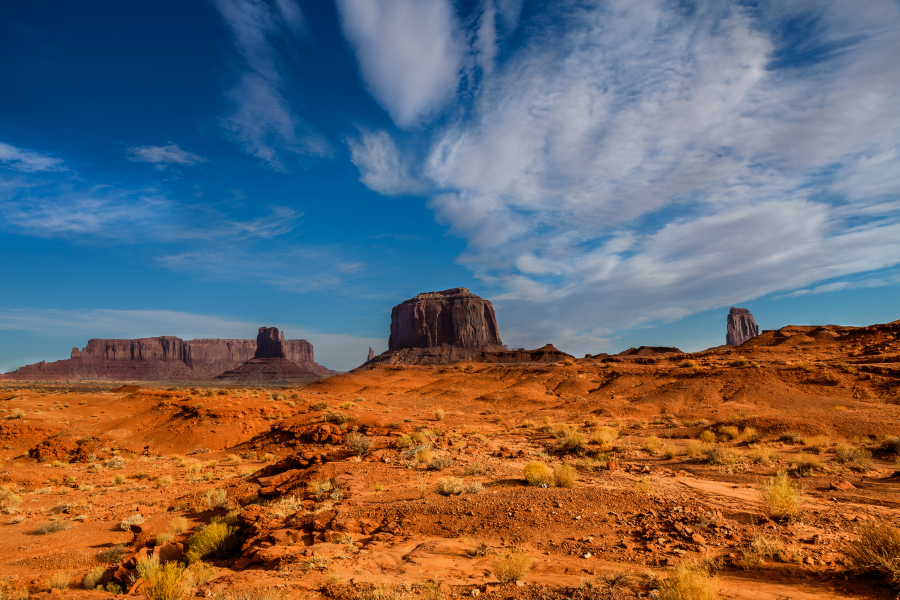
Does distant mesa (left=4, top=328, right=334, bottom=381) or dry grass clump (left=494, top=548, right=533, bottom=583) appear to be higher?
distant mesa (left=4, top=328, right=334, bottom=381)

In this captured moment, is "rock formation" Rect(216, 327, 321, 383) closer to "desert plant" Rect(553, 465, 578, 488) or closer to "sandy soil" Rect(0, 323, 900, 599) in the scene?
"sandy soil" Rect(0, 323, 900, 599)

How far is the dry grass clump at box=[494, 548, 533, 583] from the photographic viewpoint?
566cm

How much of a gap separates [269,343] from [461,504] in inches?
6726

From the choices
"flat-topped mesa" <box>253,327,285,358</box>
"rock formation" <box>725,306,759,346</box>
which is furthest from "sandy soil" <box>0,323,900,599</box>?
"flat-topped mesa" <box>253,327,285,358</box>

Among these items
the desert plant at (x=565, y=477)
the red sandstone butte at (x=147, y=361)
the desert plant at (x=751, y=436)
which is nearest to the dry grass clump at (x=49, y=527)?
the desert plant at (x=565, y=477)

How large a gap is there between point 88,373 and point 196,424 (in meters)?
187

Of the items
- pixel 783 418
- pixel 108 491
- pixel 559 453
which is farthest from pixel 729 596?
pixel 108 491

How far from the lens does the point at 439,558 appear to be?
6.66 metres

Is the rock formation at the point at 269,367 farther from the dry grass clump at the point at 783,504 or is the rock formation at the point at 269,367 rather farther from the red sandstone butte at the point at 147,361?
the dry grass clump at the point at 783,504

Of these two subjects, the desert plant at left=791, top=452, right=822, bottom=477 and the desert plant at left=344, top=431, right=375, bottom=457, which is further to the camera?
the desert plant at left=344, top=431, right=375, bottom=457

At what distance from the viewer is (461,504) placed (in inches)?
341

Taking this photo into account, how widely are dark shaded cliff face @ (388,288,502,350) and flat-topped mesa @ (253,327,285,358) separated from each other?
53.3 meters

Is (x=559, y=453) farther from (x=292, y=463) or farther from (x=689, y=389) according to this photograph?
(x=689, y=389)

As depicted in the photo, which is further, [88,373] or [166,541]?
[88,373]
